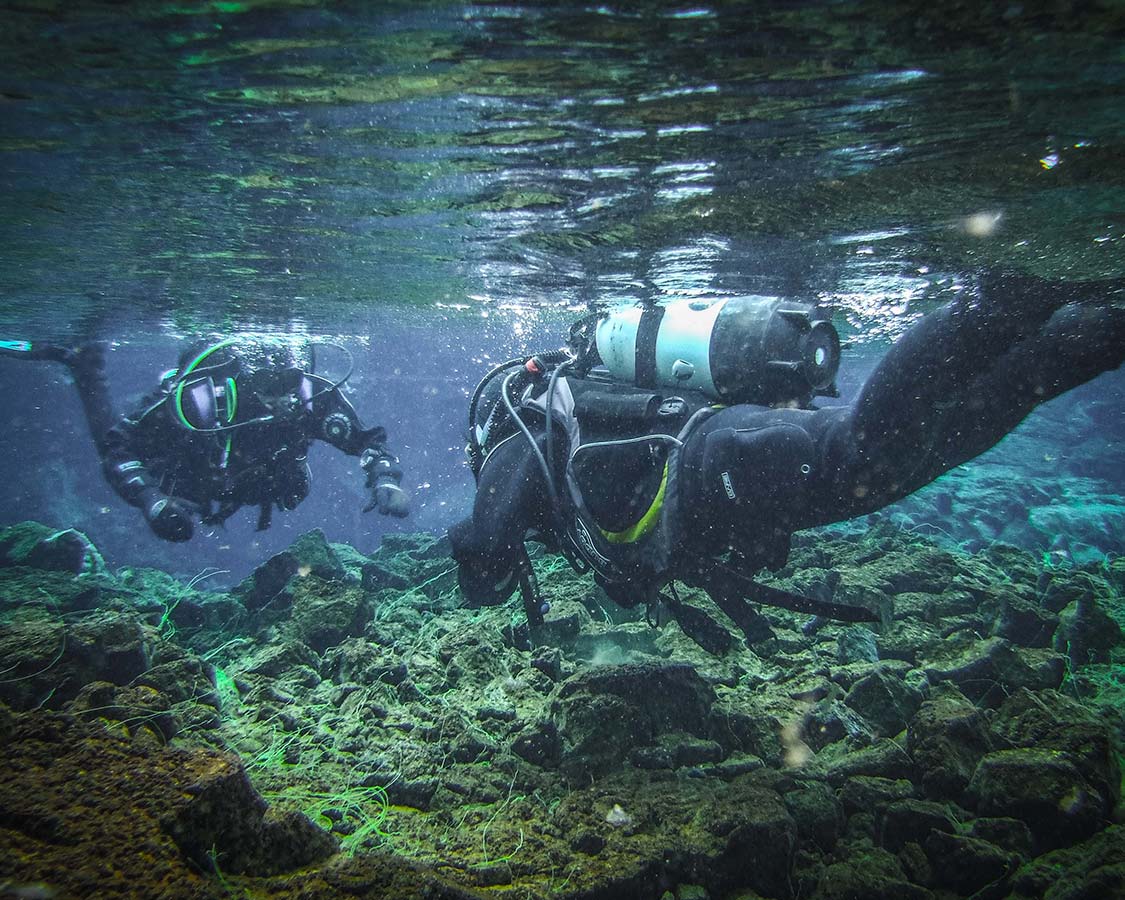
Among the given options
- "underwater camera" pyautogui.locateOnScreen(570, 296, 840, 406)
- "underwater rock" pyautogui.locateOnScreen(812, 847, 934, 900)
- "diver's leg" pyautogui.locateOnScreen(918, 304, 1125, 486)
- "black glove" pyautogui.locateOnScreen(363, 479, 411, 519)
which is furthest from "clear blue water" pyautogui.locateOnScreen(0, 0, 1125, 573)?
"underwater rock" pyautogui.locateOnScreen(812, 847, 934, 900)

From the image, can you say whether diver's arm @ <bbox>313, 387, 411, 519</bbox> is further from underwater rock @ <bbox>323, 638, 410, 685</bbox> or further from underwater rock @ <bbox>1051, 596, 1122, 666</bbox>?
underwater rock @ <bbox>1051, 596, 1122, 666</bbox>

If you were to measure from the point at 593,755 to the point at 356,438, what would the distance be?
7187 mm

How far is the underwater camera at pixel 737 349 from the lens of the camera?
4348 mm

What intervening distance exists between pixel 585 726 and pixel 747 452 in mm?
2263

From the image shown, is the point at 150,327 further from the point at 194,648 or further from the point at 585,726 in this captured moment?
the point at 585,726

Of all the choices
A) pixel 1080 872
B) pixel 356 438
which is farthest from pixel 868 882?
pixel 356 438

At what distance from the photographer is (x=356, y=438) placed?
9.53 meters

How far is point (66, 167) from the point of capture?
6238mm

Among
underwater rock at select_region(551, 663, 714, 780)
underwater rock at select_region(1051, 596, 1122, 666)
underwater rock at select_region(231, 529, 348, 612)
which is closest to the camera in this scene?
underwater rock at select_region(551, 663, 714, 780)

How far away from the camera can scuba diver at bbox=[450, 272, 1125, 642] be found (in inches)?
124

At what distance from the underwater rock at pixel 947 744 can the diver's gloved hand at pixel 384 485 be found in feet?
21.5

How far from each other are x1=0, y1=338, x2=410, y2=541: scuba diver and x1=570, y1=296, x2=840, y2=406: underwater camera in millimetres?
4794

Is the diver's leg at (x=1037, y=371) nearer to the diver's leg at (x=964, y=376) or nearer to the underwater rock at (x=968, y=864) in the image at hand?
the diver's leg at (x=964, y=376)

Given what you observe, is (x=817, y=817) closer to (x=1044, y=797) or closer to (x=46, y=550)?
(x=1044, y=797)
